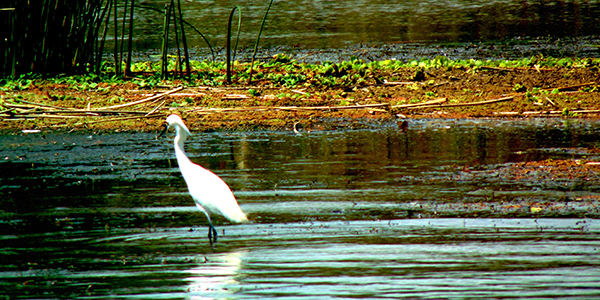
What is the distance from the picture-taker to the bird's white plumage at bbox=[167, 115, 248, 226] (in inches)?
244

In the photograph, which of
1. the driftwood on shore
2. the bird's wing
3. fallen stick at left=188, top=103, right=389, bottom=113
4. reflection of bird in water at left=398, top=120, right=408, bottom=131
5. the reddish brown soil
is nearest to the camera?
the bird's wing

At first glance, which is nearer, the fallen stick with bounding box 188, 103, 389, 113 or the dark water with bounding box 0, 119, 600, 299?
the dark water with bounding box 0, 119, 600, 299

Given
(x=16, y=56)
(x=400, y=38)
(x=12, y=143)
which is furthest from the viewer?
(x=400, y=38)

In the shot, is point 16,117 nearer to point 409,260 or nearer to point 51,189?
point 51,189

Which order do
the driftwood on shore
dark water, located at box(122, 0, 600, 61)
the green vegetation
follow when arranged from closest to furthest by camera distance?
the driftwood on shore
the green vegetation
dark water, located at box(122, 0, 600, 61)

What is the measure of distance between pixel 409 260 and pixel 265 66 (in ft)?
32.0

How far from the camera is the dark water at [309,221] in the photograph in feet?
16.8

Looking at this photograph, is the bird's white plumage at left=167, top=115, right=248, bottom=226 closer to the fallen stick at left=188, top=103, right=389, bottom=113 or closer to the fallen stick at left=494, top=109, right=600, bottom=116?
the fallen stick at left=188, top=103, right=389, bottom=113

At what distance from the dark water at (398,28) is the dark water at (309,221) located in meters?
7.55

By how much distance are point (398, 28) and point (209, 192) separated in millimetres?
16973

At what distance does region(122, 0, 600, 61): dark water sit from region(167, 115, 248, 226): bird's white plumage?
33.1ft

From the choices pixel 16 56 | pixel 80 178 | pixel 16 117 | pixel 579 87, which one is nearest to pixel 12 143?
pixel 16 117

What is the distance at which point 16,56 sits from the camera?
45.3ft

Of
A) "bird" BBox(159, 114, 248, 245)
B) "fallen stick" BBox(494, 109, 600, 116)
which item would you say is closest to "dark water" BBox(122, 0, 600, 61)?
"fallen stick" BBox(494, 109, 600, 116)
